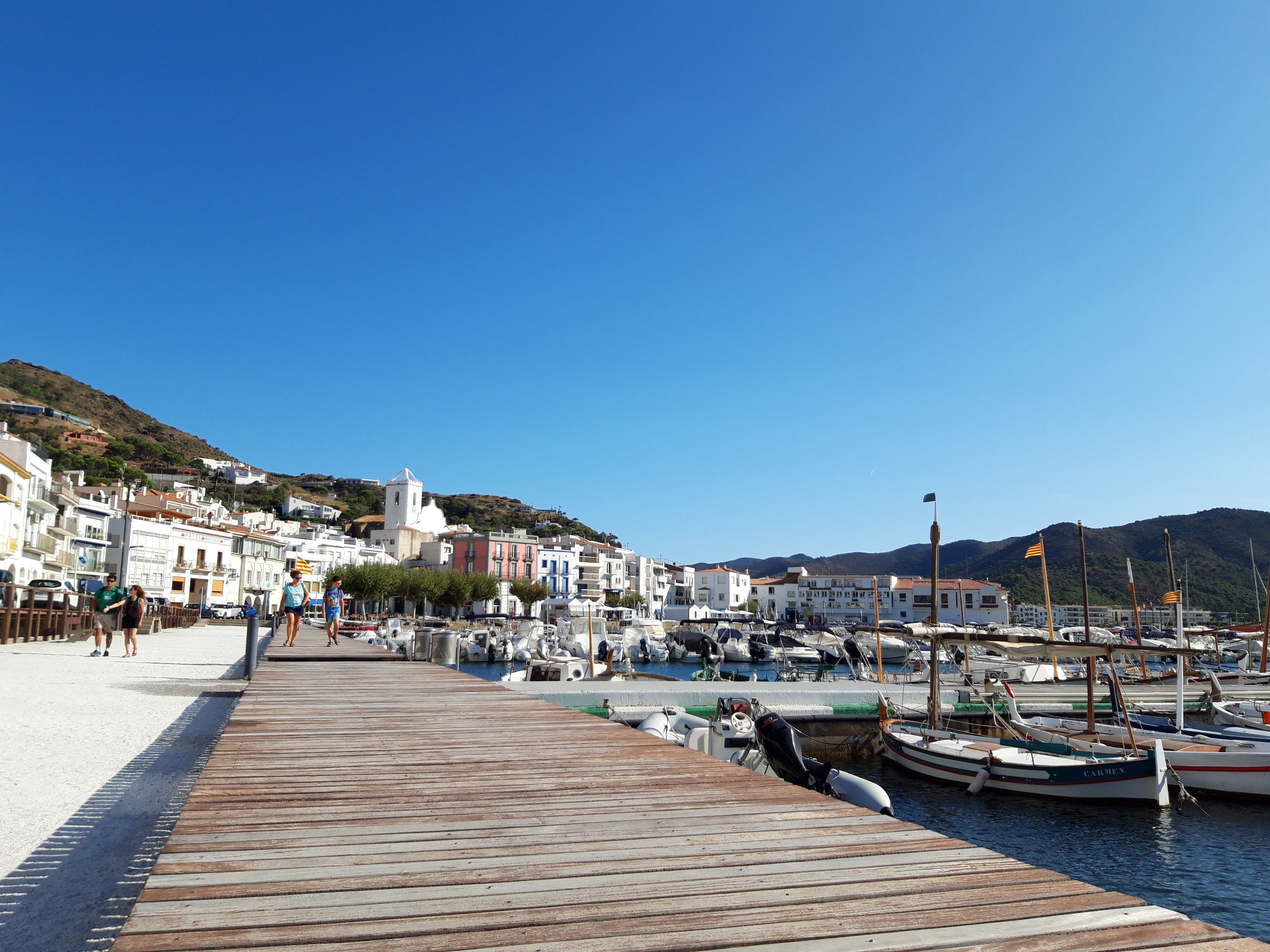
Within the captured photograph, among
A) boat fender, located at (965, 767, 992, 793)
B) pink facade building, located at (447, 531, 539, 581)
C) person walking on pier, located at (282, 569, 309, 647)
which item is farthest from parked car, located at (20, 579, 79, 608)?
pink facade building, located at (447, 531, 539, 581)

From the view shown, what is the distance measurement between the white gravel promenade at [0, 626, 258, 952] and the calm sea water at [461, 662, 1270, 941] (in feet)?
42.6

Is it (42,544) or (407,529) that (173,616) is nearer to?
(42,544)

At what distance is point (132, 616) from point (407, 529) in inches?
4161

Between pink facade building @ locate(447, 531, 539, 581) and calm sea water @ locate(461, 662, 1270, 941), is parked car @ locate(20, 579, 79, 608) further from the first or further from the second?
pink facade building @ locate(447, 531, 539, 581)

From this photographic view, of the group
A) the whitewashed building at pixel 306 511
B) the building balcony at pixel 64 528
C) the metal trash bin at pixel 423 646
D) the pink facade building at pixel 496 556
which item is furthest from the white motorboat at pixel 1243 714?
the whitewashed building at pixel 306 511

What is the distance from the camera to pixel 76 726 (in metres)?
12.0

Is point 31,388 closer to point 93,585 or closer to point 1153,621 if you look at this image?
point 93,585

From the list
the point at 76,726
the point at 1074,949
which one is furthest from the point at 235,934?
the point at 76,726

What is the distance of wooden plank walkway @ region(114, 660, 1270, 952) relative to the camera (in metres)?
3.12

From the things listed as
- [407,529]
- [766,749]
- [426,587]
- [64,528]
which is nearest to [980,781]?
[766,749]

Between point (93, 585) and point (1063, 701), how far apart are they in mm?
65095

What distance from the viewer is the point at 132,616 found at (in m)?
23.4

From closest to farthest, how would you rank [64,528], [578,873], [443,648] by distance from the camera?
[578,873], [443,648], [64,528]

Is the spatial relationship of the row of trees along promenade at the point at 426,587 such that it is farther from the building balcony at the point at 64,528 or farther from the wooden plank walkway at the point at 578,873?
the wooden plank walkway at the point at 578,873
